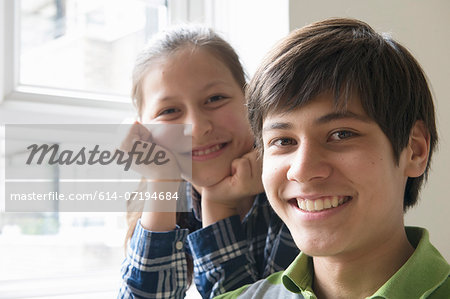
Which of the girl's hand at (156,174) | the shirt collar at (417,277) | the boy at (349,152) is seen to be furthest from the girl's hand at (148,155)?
the shirt collar at (417,277)

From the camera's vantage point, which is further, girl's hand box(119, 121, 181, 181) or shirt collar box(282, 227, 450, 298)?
girl's hand box(119, 121, 181, 181)

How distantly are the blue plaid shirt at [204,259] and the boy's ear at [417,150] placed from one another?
1.22ft

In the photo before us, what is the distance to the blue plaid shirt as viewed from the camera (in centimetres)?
125

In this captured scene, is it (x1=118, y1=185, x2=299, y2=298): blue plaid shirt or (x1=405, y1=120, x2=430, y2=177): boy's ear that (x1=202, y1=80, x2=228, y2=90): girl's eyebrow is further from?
(x1=405, y1=120, x2=430, y2=177): boy's ear

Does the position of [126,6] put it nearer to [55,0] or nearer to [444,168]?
[55,0]

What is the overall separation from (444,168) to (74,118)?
3.60 feet

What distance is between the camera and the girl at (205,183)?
126 cm

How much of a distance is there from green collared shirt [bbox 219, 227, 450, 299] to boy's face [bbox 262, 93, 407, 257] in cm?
6

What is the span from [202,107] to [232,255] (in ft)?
1.11

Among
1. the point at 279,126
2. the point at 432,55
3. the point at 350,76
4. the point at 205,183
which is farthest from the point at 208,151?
the point at 432,55

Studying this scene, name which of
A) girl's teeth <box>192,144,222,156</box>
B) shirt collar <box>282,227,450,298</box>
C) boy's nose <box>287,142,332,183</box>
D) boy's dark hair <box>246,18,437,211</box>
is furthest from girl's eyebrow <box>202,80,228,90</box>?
shirt collar <box>282,227,450,298</box>

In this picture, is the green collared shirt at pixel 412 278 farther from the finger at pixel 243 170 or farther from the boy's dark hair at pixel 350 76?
the finger at pixel 243 170

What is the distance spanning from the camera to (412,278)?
90cm

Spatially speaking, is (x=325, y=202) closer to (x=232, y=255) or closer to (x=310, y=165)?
(x=310, y=165)
